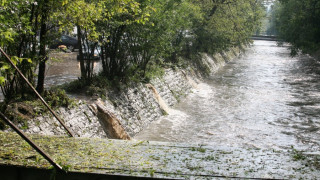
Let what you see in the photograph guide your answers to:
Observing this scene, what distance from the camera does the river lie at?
12.3 metres

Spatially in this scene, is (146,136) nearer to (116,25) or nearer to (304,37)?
(116,25)

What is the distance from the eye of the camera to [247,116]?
51.5 feet

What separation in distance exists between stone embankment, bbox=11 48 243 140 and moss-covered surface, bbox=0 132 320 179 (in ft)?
6.89

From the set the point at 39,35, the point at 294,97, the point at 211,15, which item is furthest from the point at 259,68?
the point at 39,35

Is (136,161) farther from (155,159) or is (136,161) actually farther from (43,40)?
(43,40)

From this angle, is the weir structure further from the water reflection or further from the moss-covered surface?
the water reflection

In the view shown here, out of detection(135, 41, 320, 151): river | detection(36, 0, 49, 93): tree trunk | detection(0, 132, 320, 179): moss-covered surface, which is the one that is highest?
detection(36, 0, 49, 93): tree trunk

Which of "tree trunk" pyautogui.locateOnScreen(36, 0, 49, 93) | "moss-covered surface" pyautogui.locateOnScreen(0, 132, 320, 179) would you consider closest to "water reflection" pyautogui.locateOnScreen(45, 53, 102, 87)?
"tree trunk" pyautogui.locateOnScreen(36, 0, 49, 93)

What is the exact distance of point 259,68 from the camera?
3375 centimetres

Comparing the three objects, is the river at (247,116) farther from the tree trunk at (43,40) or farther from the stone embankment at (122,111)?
the tree trunk at (43,40)

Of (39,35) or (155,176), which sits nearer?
(155,176)

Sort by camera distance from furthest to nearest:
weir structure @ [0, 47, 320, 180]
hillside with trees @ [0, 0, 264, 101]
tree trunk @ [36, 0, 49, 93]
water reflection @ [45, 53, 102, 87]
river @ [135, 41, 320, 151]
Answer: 1. water reflection @ [45, 53, 102, 87]
2. river @ [135, 41, 320, 151]
3. tree trunk @ [36, 0, 49, 93]
4. hillside with trees @ [0, 0, 264, 101]
5. weir structure @ [0, 47, 320, 180]

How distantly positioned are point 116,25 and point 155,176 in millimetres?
7950

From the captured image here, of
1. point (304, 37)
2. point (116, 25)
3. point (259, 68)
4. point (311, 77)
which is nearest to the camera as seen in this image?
point (116, 25)
